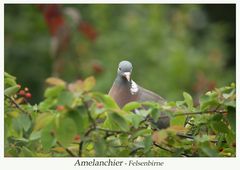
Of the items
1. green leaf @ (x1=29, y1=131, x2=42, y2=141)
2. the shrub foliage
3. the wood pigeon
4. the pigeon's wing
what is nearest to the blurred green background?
the wood pigeon

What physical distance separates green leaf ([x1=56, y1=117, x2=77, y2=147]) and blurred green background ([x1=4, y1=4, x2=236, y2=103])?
4131 millimetres

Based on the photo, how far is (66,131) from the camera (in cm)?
236

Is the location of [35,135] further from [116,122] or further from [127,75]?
[127,75]

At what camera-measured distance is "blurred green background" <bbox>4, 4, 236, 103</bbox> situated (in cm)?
699

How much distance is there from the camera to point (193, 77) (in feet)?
24.6

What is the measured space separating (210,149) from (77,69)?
4.94 metres

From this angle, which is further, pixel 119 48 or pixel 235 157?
pixel 119 48

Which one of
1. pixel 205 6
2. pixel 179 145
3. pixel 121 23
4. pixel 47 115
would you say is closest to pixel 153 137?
pixel 179 145

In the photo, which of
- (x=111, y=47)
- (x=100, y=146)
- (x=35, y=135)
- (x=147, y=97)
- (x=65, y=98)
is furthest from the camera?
(x=111, y=47)

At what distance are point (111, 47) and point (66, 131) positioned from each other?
513 cm

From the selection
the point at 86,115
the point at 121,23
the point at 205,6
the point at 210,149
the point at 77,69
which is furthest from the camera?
the point at 205,6

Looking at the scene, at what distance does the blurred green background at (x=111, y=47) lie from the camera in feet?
22.9

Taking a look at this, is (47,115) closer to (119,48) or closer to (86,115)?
(86,115)

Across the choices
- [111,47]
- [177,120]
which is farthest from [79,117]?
[111,47]
